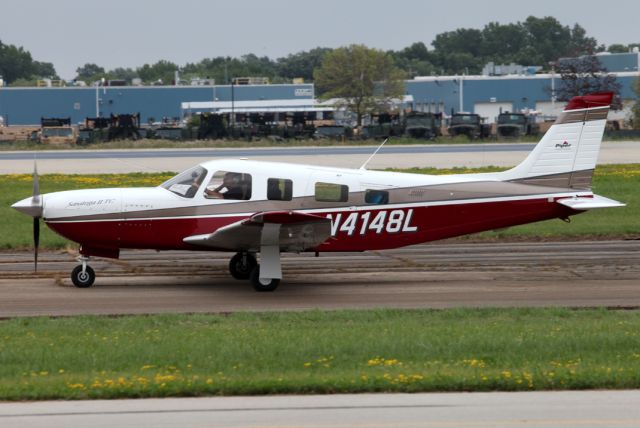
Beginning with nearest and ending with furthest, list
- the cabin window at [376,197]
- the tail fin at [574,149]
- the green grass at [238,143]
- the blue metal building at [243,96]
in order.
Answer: the cabin window at [376,197] → the tail fin at [574,149] → the green grass at [238,143] → the blue metal building at [243,96]

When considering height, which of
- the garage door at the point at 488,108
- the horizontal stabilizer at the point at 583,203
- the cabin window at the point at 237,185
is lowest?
the horizontal stabilizer at the point at 583,203

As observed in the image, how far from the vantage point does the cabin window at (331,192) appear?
17.8 m

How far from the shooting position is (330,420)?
9.41 metres

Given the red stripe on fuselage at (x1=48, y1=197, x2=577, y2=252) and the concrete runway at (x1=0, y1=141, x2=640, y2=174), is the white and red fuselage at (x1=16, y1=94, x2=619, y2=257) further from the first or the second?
the concrete runway at (x1=0, y1=141, x2=640, y2=174)

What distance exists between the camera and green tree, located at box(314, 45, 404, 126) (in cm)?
9250

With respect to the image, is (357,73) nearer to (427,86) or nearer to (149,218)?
(427,86)

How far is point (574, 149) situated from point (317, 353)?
8.36 m

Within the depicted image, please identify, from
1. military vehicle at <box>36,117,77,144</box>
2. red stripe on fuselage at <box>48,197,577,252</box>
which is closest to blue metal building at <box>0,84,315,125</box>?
military vehicle at <box>36,117,77,144</box>

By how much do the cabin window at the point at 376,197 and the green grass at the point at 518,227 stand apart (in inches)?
283

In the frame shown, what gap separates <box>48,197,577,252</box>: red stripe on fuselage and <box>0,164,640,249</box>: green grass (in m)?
6.30

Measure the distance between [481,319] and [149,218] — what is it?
5.92 m

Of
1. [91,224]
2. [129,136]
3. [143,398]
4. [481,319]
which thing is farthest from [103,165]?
[143,398]

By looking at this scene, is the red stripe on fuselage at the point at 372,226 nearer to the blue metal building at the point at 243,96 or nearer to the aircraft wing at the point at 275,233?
the aircraft wing at the point at 275,233

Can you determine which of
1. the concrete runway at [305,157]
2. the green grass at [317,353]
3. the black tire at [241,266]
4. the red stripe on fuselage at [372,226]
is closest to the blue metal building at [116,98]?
the concrete runway at [305,157]
